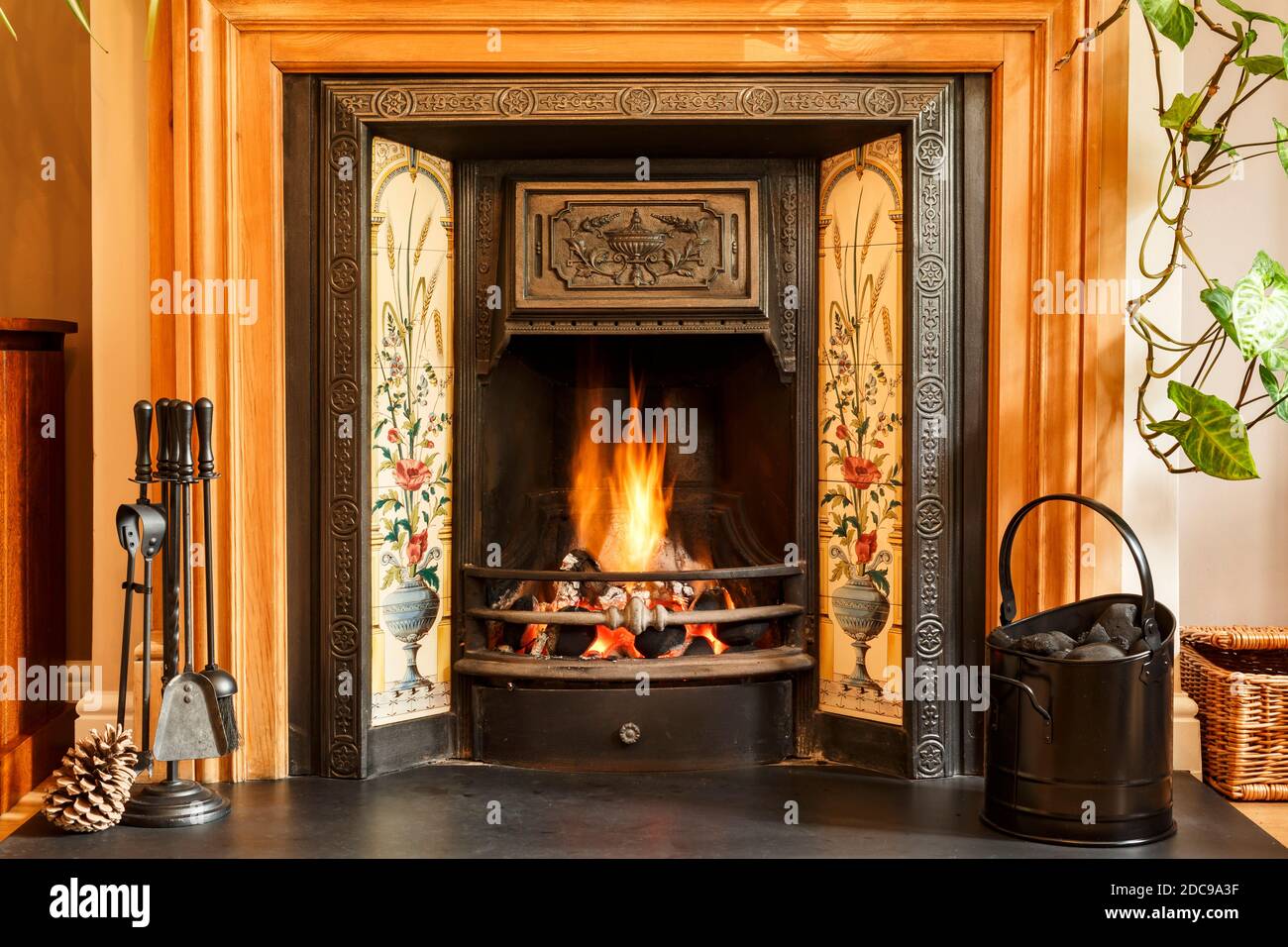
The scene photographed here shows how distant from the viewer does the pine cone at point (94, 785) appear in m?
2.29

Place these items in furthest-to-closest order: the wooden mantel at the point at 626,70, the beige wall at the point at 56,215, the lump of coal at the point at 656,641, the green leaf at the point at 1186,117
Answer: the beige wall at the point at 56,215, the lump of coal at the point at 656,641, the wooden mantel at the point at 626,70, the green leaf at the point at 1186,117

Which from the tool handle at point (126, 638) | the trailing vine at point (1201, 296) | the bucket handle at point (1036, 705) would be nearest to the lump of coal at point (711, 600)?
the bucket handle at point (1036, 705)

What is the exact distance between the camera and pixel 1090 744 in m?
2.22

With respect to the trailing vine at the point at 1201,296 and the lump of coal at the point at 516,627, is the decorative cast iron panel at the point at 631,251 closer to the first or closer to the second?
the lump of coal at the point at 516,627

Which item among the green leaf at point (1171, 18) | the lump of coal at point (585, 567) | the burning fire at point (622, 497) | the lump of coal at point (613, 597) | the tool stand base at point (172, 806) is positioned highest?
the green leaf at point (1171, 18)

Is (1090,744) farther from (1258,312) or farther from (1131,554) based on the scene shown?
(1258,312)

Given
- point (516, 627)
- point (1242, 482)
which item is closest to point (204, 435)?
point (516, 627)

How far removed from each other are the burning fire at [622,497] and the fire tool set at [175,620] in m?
0.90

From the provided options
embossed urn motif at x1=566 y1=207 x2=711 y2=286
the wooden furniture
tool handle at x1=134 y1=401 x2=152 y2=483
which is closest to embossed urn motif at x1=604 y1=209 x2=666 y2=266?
embossed urn motif at x1=566 y1=207 x2=711 y2=286

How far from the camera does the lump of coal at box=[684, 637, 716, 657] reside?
2.81 metres

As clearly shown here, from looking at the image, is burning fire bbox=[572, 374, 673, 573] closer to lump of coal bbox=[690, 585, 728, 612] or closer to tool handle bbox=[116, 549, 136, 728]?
lump of coal bbox=[690, 585, 728, 612]

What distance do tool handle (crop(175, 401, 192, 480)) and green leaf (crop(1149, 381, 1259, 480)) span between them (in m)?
1.83
